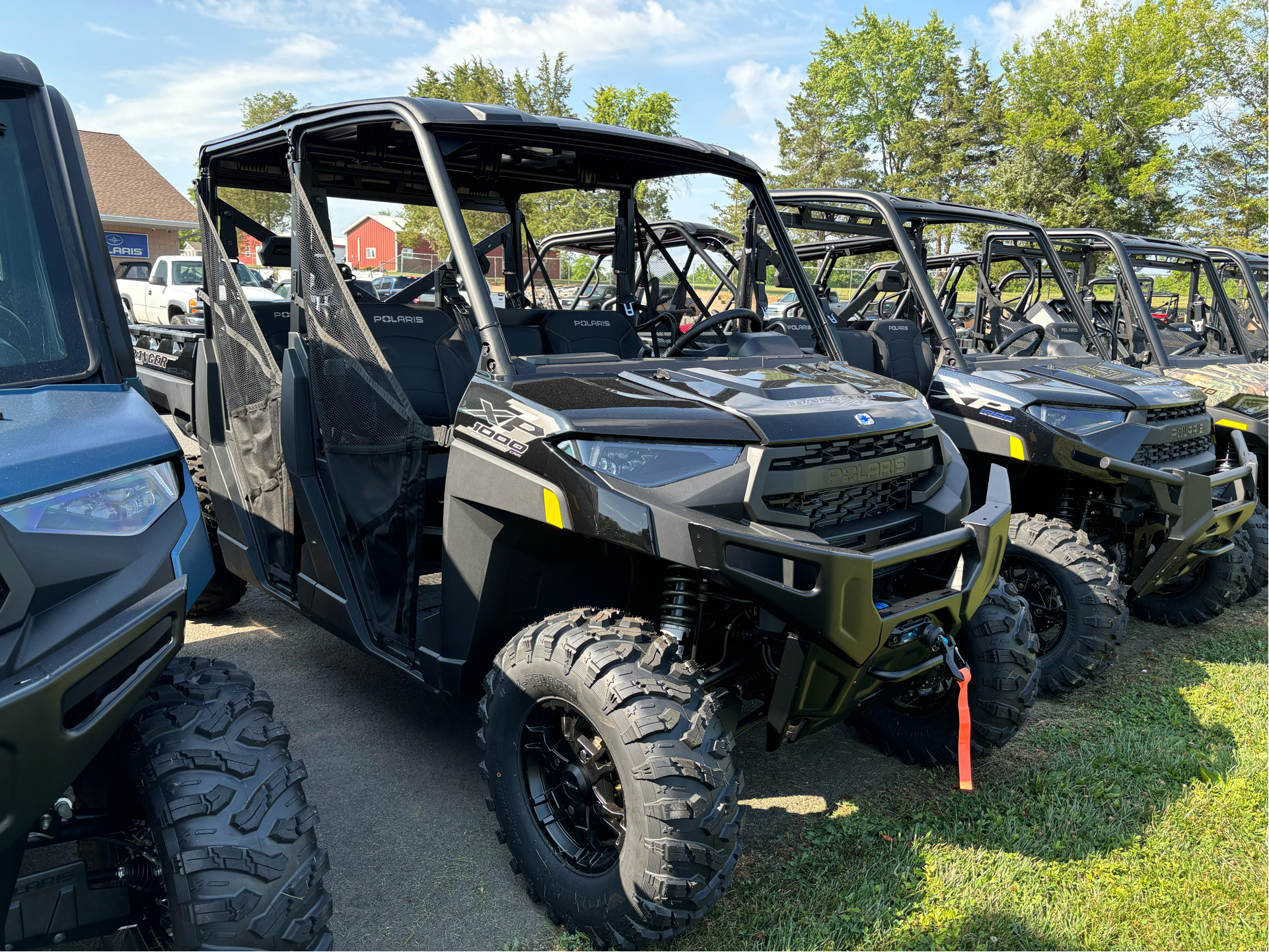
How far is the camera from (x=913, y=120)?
1713 inches

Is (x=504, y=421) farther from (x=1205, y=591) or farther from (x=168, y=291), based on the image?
(x=168, y=291)

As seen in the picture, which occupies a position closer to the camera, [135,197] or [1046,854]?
[1046,854]

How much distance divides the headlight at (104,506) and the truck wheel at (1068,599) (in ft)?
11.5

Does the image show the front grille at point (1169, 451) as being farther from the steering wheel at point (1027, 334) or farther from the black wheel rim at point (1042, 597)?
the steering wheel at point (1027, 334)

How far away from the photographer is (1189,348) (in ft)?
24.7

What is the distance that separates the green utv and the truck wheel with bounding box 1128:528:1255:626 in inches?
107

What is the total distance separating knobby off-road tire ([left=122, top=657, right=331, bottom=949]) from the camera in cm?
171

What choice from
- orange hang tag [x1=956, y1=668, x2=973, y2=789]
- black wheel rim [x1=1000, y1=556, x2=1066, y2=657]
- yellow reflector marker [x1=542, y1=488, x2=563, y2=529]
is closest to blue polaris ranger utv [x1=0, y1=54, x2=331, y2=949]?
yellow reflector marker [x1=542, y1=488, x2=563, y2=529]

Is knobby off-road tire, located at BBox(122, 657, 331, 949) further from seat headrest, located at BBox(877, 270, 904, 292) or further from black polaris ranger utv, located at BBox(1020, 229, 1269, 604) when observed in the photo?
black polaris ranger utv, located at BBox(1020, 229, 1269, 604)

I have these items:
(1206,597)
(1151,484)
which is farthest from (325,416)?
(1206,597)

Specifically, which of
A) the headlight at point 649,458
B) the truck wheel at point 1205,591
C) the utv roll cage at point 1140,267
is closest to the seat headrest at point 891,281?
the utv roll cage at point 1140,267

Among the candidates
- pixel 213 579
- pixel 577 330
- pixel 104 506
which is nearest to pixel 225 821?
pixel 104 506

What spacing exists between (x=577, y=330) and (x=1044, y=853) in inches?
113

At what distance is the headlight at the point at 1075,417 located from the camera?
432cm
